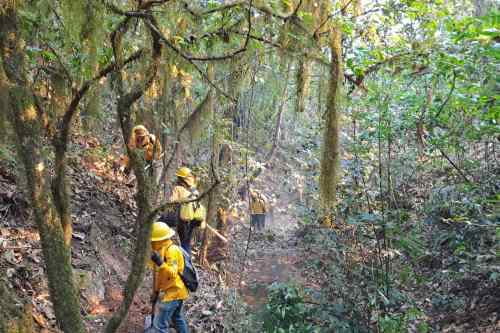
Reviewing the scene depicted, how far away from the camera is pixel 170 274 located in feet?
17.5

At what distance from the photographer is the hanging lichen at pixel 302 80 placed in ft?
18.6

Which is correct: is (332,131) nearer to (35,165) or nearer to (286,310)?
(286,310)

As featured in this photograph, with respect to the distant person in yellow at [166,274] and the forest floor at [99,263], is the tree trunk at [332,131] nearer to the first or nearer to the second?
the distant person in yellow at [166,274]

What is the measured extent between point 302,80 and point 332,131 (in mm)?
755

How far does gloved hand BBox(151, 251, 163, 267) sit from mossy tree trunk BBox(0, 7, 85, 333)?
4.73ft

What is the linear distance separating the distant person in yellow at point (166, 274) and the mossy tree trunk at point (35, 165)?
151cm

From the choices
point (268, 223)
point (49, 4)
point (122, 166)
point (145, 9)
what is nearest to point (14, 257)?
point (49, 4)

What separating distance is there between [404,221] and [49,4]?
24.1 ft

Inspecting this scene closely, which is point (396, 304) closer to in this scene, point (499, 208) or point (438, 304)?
point (438, 304)

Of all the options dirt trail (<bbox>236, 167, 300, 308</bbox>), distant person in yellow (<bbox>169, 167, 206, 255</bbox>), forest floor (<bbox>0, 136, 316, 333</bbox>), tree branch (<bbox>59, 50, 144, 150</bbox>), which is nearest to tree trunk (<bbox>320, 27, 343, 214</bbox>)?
distant person in yellow (<bbox>169, 167, 206, 255</bbox>)

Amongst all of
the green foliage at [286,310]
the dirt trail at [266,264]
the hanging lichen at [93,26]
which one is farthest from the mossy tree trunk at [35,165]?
the dirt trail at [266,264]

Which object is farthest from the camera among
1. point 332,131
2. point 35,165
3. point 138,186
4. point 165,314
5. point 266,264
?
point 266,264

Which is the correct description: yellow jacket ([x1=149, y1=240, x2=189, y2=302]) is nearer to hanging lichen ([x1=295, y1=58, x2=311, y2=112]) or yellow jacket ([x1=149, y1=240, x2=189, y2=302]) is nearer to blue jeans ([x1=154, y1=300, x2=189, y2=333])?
blue jeans ([x1=154, y1=300, x2=189, y2=333])

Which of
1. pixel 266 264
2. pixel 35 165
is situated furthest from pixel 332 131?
pixel 266 264
